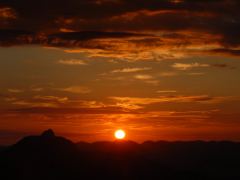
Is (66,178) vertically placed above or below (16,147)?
below

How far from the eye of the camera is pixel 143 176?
12988cm

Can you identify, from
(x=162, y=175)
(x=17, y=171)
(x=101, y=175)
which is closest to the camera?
(x=17, y=171)

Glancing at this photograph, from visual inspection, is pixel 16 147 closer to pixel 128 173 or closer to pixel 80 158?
pixel 80 158

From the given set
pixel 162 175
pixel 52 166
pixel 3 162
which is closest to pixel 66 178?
pixel 52 166

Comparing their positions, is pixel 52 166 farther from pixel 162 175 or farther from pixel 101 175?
pixel 162 175

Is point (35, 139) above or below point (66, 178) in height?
above

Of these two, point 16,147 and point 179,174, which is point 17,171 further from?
point 179,174

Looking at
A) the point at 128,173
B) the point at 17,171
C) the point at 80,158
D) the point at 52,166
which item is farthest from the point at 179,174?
the point at 17,171

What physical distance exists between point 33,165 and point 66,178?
9039mm

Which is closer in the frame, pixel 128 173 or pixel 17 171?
pixel 17 171

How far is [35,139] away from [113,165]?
22.1 meters

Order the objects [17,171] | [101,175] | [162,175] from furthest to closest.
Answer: [162,175]
[101,175]
[17,171]

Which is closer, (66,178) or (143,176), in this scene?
(66,178)

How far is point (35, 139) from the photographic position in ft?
417
